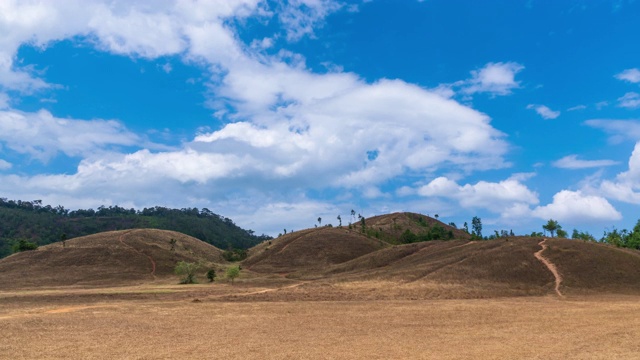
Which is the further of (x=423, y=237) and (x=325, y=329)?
(x=423, y=237)

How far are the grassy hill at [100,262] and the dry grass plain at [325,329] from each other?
154 ft

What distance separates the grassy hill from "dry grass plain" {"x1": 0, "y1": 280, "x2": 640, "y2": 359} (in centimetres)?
4681

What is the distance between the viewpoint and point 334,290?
6206cm

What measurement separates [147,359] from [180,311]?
20412mm

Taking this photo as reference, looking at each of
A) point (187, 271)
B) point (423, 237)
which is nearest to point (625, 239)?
point (423, 237)

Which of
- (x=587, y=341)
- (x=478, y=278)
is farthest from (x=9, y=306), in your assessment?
(x=478, y=278)

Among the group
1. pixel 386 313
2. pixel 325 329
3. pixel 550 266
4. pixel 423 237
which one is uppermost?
pixel 423 237

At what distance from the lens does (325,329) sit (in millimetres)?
32500

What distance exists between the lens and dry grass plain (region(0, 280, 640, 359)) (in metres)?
24.5

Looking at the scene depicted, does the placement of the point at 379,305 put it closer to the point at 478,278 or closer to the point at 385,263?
the point at 478,278

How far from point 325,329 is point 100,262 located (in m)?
94.5

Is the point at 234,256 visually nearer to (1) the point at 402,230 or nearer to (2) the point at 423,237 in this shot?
(2) the point at 423,237

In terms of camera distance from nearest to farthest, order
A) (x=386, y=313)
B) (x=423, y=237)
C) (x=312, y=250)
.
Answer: (x=386, y=313) < (x=312, y=250) < (x=423, y=237)

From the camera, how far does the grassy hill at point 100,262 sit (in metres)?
94.8
